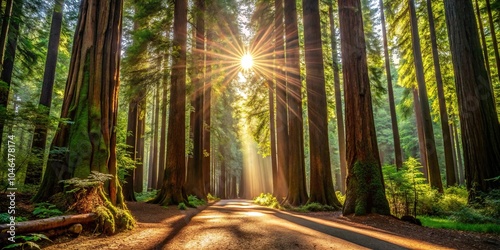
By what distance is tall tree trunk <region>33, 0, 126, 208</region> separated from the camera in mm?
5312

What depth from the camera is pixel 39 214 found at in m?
4.21

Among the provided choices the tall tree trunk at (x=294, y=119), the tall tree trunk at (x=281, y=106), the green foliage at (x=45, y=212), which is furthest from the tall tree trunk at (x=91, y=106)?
the tall tree trunk at (x=281, y=106)

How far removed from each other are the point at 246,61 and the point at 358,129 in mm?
12288

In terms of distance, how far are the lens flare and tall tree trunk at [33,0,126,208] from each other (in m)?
11.2

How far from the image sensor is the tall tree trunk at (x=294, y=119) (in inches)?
464

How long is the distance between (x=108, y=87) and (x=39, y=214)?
305 centimetres

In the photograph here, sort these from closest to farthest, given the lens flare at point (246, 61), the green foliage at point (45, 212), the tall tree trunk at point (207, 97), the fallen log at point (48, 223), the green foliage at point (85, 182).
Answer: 1. the fallen log at point (48, 223)
2. the green foliage at point (45, 212)
3. the green foliage at point (85, 182)
4. the tall tree trunk at point (207, 97)
5. the lens flare at point (246, 61)

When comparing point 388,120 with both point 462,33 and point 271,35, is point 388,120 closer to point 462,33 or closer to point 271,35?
point 271,35

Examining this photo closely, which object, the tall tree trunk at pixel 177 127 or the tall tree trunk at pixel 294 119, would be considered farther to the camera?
the tall tree trunk at pixel 294 119

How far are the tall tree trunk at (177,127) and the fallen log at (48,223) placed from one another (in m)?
5.76

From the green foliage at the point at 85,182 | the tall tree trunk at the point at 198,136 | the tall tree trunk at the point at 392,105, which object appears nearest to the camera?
the green foliage at the point at 85,182

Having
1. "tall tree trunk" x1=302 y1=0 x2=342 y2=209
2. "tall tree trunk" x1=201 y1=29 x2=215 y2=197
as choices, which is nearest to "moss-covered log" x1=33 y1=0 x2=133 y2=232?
"tall tree trunk" x1=302 y1=0 x2=342 y2=209

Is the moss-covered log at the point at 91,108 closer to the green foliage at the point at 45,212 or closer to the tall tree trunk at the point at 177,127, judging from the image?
the green foliage at the point at 45,212

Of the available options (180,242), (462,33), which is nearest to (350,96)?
(462,33)
